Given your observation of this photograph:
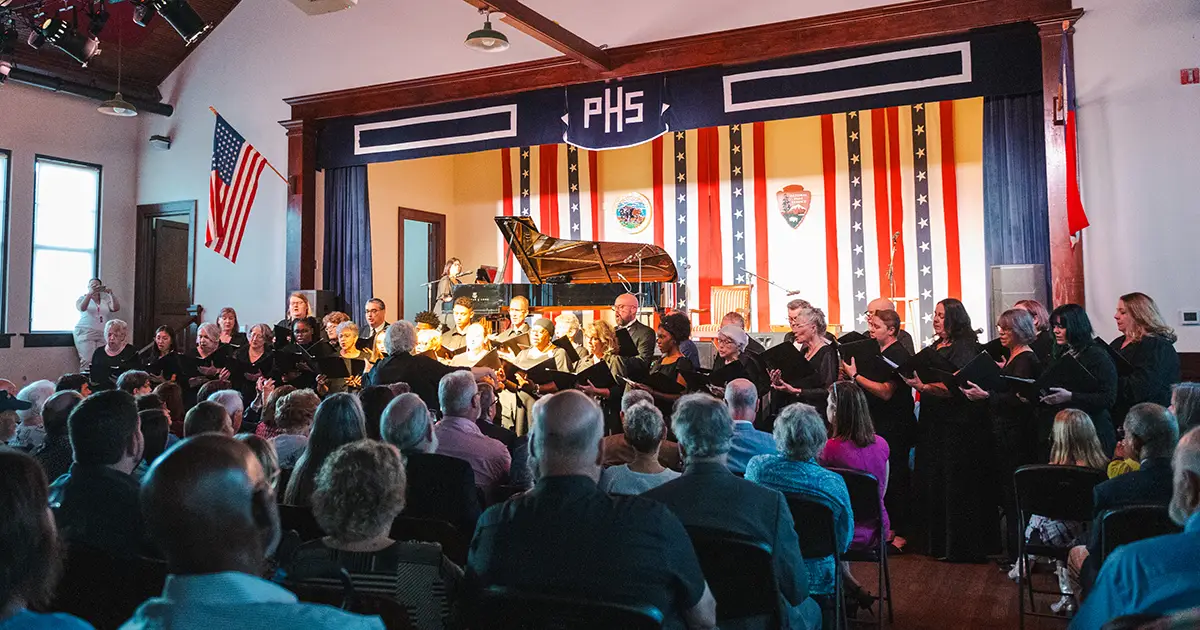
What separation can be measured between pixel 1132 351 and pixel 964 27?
10.9 feet

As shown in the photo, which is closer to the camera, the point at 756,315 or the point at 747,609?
the point at 747,609

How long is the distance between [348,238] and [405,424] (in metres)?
7.42

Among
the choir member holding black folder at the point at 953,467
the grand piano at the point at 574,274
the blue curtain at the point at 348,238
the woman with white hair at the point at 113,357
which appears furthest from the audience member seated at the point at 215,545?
the blue curtain at the point at 348,238

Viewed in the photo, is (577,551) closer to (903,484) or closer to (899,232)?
(903,484)

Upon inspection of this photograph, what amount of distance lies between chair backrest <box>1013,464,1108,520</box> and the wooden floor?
0.59 metres

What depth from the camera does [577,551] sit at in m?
1.87

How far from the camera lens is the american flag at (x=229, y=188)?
Answer: 9.76 metres

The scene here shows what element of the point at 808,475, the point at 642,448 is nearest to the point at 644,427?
the point at 642,448

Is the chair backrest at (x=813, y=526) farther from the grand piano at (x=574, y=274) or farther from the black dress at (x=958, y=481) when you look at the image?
the grand piano at (x=574, y=274)

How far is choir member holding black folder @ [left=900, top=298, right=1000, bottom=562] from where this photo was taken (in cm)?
480

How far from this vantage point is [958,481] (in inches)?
190

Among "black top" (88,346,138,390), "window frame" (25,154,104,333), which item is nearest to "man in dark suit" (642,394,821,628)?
"black top" (88,346,138,390)

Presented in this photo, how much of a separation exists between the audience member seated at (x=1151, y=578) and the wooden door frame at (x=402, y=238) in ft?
38.5

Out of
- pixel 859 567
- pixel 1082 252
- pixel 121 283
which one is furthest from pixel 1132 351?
pixel 121 283
